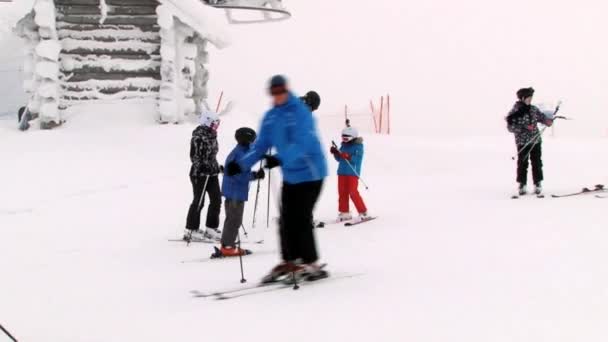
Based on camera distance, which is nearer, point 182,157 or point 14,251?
point 14,251

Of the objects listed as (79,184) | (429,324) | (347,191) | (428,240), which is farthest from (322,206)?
(429,324)

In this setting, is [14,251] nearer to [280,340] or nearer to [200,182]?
[200,182]

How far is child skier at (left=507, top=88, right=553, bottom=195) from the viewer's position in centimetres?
904

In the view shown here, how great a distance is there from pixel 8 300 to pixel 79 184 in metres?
6.88

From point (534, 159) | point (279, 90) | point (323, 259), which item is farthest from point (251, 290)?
point (534, 159)

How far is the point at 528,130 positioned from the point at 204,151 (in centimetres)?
510

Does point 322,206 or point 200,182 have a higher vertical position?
point 200,182

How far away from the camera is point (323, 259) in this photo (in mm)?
5711

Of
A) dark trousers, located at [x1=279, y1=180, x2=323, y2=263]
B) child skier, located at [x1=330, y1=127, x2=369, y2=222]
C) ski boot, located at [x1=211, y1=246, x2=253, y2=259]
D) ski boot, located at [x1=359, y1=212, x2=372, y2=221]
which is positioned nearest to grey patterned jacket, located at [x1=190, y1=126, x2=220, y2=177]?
ski boot, located at [x1=211, y1=246, x2=253, y2=259]

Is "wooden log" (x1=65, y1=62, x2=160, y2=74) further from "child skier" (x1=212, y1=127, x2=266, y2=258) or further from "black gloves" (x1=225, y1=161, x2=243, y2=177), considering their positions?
"black gloves" (x1=225, y1=161, x2=243, y2=177)

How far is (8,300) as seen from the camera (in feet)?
15.7

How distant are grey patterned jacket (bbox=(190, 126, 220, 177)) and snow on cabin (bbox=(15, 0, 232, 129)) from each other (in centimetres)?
702

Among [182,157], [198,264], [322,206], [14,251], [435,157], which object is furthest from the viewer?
[435,157]

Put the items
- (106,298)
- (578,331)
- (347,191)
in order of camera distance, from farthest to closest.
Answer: (347,191)
(106,298)
(578,331)
